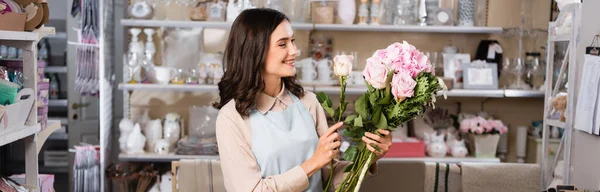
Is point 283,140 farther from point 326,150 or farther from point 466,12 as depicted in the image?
point 466,12

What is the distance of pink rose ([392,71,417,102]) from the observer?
4.82 feet

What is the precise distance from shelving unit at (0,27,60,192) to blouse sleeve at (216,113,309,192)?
0.71 m

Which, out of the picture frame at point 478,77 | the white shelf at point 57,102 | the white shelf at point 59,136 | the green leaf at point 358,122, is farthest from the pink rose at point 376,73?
the white shelf at point 59,136

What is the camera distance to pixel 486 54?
4160 mm

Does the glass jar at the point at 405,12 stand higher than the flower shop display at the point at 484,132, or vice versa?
the glass jar at the point at 405,12

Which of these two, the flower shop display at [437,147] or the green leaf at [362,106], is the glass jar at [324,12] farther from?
the green leaf at [362,106]

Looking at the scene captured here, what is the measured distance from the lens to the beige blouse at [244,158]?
171 centimetres

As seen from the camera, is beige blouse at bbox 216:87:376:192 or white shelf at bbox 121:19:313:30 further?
white shelf at bbox 121:19:313:30

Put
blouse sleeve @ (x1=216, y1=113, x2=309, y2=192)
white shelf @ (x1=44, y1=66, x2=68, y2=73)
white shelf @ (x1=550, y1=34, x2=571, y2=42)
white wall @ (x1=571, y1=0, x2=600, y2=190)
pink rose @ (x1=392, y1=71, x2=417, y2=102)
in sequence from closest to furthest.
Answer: pink rose @ (x1=392, y1=71, x2=417, y2=102)
blouse sleeve @ (x1=216, y1=113, x2=309, y2=192)
white wall @ (x1=571, y1=0, x2=600, y2=190)
white shelf @ (x1=550, y1=34, x2=571, y2=42)
white shelf @ (x1=44, y1=66, x2=68, y2=73)

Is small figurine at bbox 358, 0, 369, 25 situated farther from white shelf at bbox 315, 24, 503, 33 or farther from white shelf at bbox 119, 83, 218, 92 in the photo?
white shelf at bbox 119, 83, 218, 92

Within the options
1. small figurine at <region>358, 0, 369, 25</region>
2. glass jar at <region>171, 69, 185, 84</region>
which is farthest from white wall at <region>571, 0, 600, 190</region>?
glass jar at <region>171, 69, 185, 84</region>

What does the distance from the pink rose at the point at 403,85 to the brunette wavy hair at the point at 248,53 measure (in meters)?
0.45

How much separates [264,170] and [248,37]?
0.38 m

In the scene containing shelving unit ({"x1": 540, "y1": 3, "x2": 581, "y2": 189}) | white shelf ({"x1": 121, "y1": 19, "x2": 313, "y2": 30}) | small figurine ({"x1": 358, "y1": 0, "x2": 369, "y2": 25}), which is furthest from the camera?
small figurine ({"x1": 358, "y1": 0, "x2": 369, "y2": 25})
